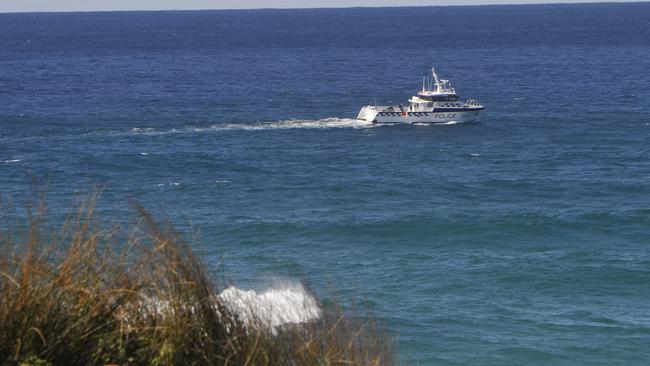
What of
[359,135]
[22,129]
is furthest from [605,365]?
[22,129]

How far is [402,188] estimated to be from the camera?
180 feet

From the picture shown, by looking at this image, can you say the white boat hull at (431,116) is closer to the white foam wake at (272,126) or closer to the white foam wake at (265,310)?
the white foam wake at (272,126)

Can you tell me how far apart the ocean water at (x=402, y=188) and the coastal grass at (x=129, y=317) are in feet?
3.64

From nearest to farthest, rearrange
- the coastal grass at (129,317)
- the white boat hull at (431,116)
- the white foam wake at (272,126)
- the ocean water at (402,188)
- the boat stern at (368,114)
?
the coastal grass at (129,317), the ocean water at (402,188), the white foam wake at (272,126), the boat stern at (368,114), the white boat hull at (431,116)

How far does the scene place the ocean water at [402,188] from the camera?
3200 centimetres

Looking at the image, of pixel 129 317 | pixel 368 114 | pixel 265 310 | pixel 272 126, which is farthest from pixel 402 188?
pixel 129 317

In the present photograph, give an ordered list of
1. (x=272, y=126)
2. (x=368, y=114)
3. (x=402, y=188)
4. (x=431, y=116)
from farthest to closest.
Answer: (x=431, y=116), (x=368, y=114), (x=272, y=126), (x=402, y=188)

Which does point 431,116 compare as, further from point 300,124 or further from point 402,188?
point 402,188

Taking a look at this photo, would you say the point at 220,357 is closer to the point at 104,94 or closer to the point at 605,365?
the point at 605,365

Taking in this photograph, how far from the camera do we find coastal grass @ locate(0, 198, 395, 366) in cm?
957

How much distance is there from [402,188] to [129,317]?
45.3 meters

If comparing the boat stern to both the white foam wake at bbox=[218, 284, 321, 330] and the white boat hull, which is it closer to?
the white boat hull

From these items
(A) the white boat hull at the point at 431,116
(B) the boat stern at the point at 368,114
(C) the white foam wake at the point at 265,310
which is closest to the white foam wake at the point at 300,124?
(B) the boat stern at the point at 368,114

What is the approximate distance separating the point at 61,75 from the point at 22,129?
5040cm
